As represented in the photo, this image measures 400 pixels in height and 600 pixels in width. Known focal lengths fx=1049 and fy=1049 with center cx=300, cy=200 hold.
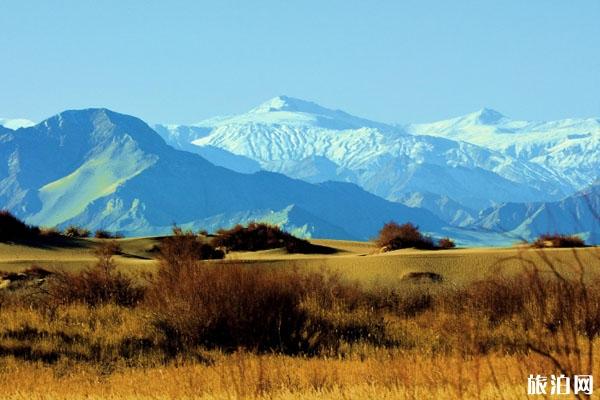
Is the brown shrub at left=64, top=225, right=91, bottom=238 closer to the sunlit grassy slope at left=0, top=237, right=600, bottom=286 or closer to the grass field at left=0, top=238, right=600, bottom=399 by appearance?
the sunlit grassy slope at left=0, top=237, right=600, bottom=286

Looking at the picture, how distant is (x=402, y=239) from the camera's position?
27.0 meters

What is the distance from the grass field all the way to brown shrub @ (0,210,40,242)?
15.2ft

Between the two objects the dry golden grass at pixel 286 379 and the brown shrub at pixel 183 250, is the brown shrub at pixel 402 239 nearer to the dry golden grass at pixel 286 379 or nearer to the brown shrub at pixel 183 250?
the brown shrub at pixel 183 250

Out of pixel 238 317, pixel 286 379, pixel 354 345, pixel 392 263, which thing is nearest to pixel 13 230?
pixel 392 263

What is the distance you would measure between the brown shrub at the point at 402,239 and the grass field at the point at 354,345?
523 cm

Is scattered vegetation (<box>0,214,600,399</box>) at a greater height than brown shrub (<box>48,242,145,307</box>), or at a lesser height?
lesser

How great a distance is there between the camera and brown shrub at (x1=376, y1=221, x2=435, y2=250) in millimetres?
26658

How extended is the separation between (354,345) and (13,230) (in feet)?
48.1

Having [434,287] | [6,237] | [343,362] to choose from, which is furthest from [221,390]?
[6,237]

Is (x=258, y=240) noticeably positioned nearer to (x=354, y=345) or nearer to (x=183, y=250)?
(x=183, y=250)

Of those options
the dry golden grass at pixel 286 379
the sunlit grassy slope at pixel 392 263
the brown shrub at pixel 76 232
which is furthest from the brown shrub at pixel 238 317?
the brown shrub at pixel 76 232

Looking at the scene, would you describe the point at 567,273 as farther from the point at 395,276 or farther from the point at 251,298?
the point at 251,298

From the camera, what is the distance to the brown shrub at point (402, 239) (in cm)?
2666

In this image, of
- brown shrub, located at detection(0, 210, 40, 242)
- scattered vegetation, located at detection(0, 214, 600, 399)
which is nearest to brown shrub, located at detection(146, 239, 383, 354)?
scattered vegetation, located at detection(0, 214, 600, 399)
